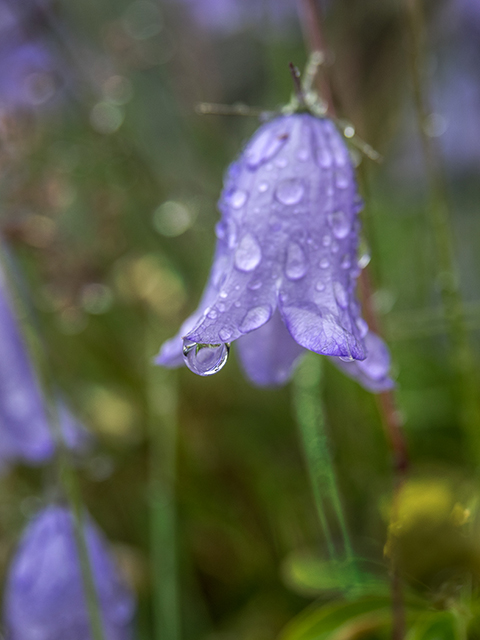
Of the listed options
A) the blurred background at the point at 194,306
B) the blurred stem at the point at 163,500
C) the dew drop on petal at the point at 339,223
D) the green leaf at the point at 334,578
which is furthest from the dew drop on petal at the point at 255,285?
the blurred stem at the point at 163,500

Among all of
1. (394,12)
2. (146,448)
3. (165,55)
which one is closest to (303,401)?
(146,448)

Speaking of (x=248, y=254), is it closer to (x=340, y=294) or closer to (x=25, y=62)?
(x=340, y=294)

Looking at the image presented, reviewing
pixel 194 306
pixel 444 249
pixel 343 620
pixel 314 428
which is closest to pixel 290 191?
pixel 444 249

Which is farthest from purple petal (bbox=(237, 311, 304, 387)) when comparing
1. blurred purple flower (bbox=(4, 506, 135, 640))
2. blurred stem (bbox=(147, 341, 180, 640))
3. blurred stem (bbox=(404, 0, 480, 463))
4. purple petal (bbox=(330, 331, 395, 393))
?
blurred stem (bbox=(147, 341, 180, 640))

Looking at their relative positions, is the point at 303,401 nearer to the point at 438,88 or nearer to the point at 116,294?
the point at 116,294

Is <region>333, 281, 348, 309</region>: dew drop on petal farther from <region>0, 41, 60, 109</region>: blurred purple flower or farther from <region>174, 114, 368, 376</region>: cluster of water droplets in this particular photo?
<region>0, 41, 60, 109</region>: blurred purple flower

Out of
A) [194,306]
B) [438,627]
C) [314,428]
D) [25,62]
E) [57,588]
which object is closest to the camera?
[438,627]

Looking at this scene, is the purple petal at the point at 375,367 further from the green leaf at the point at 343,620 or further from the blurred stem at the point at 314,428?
the green leaf at the point at 343,620
